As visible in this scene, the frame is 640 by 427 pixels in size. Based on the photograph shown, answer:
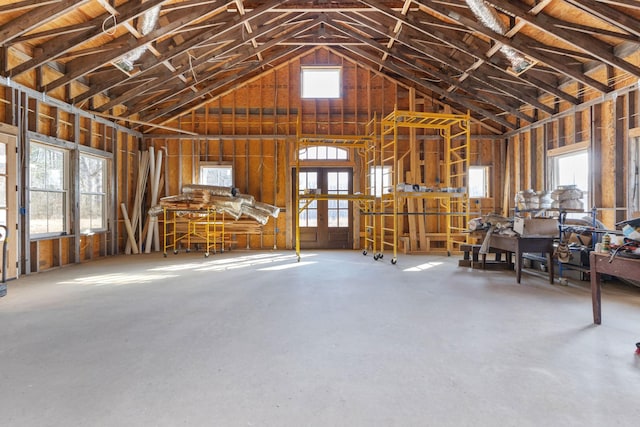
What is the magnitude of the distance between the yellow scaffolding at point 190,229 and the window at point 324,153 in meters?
2.93

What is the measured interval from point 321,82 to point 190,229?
5624mm

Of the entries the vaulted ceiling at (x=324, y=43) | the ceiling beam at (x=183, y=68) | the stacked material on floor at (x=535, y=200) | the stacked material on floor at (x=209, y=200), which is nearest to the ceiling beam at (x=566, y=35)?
the vaulted ceiling at (x=324, y=43)

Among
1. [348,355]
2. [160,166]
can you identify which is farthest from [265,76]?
[348,355]

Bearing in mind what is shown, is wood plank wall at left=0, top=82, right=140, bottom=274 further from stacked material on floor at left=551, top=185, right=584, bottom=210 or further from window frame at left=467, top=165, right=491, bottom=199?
window frame at left=467, top=165, right=491, bottom=199

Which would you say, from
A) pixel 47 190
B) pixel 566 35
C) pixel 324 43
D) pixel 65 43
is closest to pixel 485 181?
pixel 566 35

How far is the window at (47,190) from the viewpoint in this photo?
631 centimetres

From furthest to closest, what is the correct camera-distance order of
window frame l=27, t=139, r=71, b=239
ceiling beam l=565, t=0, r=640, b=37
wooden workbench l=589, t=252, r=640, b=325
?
window frame l=27, t=139, r=71, b=239
ceiling beam l=565, t=0, r=640, b=37
wooden workbench l=589, t=252, r=640, b=325

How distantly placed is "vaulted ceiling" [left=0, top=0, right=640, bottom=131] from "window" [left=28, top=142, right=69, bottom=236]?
1.29 meters

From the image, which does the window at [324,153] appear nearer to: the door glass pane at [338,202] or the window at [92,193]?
the door glass pane at [338,202]

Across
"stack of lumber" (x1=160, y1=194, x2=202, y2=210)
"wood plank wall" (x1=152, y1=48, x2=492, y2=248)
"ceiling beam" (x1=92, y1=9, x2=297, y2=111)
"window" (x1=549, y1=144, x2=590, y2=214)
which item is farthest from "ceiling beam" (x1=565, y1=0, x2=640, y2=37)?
"stack of lumber" (x1=160, y1=194, x2=202, y2=210)

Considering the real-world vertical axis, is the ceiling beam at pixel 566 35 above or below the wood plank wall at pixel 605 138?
above

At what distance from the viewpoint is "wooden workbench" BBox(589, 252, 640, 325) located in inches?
117

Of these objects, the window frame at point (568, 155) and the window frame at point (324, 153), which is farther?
the window frame at point (324, 153)

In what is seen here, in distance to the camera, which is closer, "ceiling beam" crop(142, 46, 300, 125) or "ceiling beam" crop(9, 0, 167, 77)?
"ceiling beam" crop(9, 0, 167, 77)
